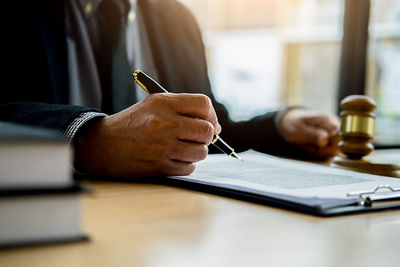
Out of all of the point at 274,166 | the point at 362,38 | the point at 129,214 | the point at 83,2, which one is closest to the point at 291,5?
the point at 362,38

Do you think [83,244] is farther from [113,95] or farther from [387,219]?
[113,95]

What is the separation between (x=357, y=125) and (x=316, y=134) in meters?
0.20

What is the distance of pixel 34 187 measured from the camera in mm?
346

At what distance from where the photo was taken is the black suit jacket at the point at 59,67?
80 cm

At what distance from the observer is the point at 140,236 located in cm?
45

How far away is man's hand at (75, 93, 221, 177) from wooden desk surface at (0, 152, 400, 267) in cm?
11

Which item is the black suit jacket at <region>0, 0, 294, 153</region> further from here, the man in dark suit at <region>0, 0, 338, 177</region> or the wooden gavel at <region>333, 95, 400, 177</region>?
the wooden gavel at <region>333, 95, 400, 177</region>

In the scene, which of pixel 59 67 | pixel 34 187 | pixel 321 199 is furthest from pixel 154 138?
pixel 59 67

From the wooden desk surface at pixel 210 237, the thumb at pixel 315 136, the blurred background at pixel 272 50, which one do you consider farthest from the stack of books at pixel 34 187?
the blurred background at pixel 272 50

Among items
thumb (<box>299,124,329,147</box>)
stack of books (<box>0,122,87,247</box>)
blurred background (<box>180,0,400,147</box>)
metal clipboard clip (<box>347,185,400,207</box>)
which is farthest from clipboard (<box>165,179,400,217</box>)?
blurred background (<box>180,0,400,147</box>)

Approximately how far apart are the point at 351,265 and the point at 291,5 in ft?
19.5

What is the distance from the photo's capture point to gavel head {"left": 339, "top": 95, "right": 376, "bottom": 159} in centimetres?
105

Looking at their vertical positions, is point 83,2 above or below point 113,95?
above

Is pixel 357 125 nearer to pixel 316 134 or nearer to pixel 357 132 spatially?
pixel 357 132
